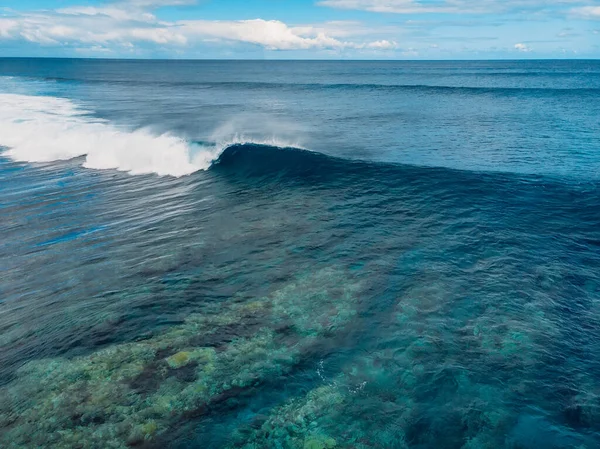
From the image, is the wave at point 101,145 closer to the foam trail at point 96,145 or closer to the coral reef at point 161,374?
the foam trail at point 96,145

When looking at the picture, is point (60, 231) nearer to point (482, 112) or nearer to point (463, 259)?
point (463, 259)

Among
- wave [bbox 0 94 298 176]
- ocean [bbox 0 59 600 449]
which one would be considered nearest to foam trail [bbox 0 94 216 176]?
wave [bbox 0 94 298 176]

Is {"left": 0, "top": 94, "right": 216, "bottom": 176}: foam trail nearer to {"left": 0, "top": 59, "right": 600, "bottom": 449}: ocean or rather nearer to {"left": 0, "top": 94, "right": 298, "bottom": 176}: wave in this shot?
{"left": 0, "top": 94, "right": 298, "bottom": 176}: wave

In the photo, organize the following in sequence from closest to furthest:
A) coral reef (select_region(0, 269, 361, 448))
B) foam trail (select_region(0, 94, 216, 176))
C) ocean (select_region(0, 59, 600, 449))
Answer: coral reef (select_region(0, 269, 361, 448))
ocean (select_region(0, 59, 600, 449))
foam trail (select_region(0, 94, 216, 176))

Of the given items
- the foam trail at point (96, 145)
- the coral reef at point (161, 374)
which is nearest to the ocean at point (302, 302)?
the coral reef at point (161, 374)

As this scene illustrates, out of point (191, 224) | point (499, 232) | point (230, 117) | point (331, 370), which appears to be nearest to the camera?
point (331, 370)

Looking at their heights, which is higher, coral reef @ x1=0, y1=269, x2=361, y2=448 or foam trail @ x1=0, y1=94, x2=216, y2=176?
foam trail @ x1=0, y1=94, x2=216, y2=176

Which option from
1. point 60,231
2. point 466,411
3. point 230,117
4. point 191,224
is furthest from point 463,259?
point 230,117

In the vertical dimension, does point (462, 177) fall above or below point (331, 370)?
above
